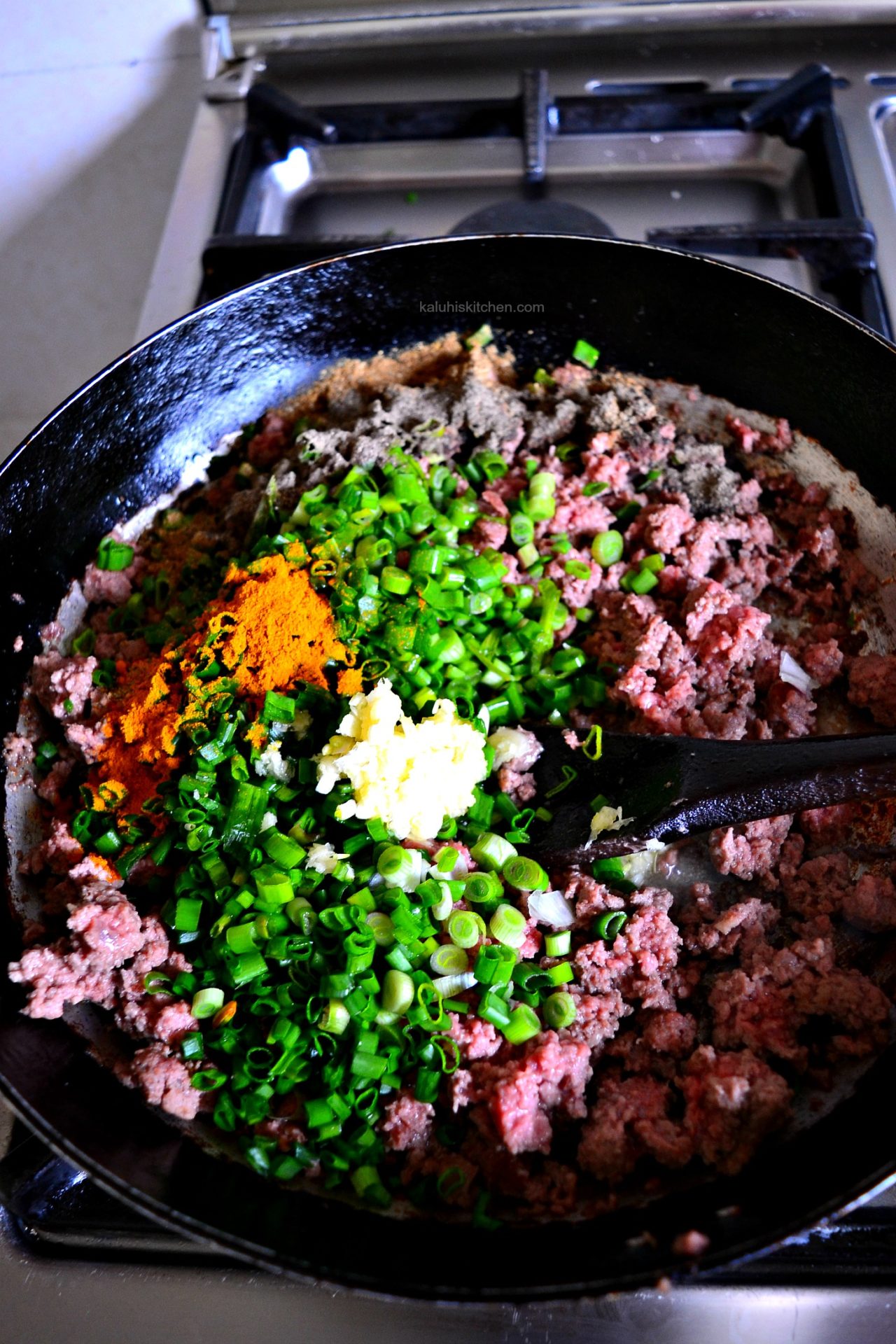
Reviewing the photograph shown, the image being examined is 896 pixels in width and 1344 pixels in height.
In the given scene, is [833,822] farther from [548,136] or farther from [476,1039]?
[548,136]

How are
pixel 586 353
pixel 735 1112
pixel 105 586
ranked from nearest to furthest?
pixel 735 1112, pixel 105 586, pixel 586 353

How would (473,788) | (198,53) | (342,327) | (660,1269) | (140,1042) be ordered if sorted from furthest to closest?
(198,53) → (342,327) → (473,788) → (140,1042) → (660,1269)

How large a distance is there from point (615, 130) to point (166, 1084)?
8.13ft

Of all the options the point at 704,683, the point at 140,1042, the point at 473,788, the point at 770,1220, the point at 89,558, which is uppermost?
the point at 89,558

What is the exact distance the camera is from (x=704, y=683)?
1772 mm

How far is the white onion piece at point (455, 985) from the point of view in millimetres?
1486

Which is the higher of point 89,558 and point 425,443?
point 425,443

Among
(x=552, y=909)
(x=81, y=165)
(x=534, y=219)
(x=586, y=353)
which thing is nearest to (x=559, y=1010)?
(x=552, y=909)

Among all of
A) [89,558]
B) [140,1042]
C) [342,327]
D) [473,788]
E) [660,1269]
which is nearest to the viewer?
[660,1269]

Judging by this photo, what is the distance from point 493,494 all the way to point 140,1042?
1.18m

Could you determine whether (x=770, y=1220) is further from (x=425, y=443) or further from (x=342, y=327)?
(x=342, y=327)

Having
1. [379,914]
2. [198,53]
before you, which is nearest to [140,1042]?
[379,914]

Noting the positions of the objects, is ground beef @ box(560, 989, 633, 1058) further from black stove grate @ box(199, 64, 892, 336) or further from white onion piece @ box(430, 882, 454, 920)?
black stove grate @ box(199, 64, 892, 336)

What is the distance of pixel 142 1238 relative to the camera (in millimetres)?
1411
